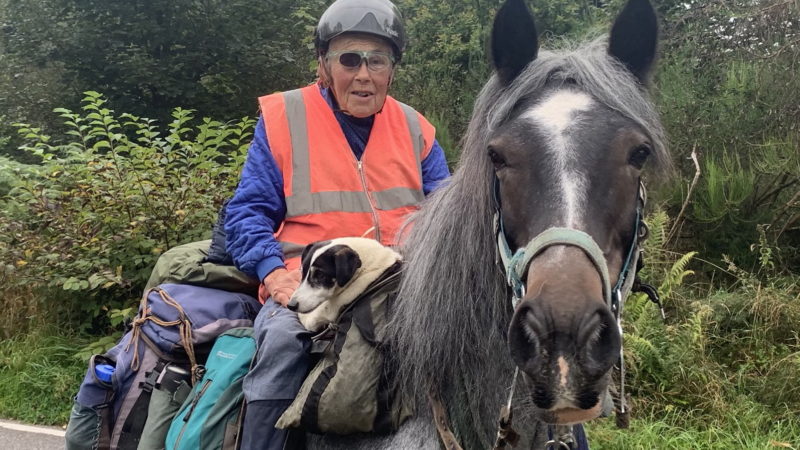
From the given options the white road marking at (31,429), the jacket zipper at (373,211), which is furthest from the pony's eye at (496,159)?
the white road marking at (31,429)

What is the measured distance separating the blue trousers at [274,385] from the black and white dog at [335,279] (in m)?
0.08

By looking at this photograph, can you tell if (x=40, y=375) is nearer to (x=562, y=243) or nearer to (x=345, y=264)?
(x=345, y=264)

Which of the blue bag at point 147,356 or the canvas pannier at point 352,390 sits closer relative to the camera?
the canvas pannier at point 352,390

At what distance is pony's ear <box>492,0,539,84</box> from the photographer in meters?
1.92

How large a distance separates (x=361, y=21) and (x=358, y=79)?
0.27m

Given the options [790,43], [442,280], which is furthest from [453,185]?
[790,43]

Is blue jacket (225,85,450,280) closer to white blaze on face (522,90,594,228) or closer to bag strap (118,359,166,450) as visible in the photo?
bag strap (118,359,166,450)

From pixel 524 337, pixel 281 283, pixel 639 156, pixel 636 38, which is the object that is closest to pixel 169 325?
pixel 281 283

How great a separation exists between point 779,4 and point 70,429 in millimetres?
6733

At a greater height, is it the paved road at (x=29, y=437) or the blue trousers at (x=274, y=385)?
the blue trousers at (x=274, y=385)

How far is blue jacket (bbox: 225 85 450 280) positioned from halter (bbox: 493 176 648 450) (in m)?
1.31

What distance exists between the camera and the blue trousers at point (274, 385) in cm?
216

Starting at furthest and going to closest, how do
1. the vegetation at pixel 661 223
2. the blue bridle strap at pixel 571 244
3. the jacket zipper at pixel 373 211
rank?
the vegetation at pixel 661 223 < the jacket zipper at pixel 373 211 < the blue bridle strap at pixel 571 244

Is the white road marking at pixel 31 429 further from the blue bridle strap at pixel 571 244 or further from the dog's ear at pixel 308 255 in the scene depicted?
the blue bridle strap at pixel 571 244
